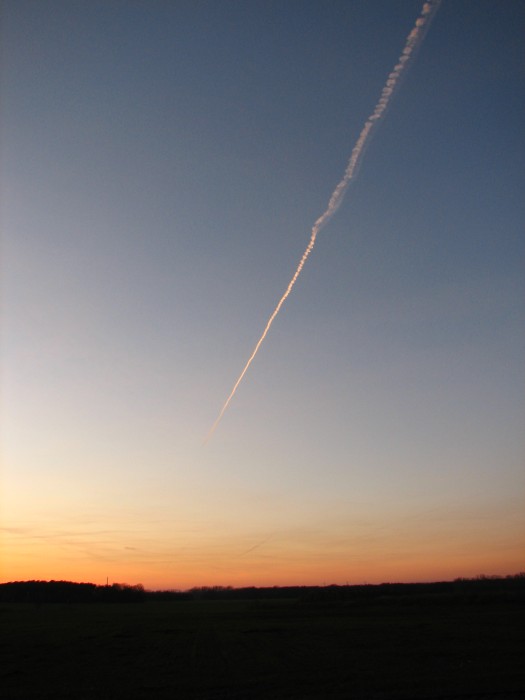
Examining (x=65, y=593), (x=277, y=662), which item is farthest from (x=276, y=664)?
(x=65, y=593)

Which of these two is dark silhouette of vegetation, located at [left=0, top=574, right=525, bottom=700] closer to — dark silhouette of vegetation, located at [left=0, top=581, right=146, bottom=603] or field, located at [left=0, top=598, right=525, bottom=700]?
field, located at [left=0, top=598, right=525, bottom=700]

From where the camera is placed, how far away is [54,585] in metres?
172

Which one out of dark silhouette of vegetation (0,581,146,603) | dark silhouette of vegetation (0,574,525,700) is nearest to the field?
dark silhouette of vegetation (0,574,525,700)

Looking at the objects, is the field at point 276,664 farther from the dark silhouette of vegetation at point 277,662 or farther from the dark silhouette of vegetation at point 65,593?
the dark silhouette of vegetation at point 65,593

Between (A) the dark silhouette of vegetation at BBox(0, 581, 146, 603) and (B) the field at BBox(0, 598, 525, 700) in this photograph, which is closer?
(B) the field at BBox(0, 598, 525, 700)

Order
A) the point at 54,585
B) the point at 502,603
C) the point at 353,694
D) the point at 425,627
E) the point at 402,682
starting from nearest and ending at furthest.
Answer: the point at 353,694, the point at 402,682, the point at 425,627, the point at 502,603, the point at 54,585

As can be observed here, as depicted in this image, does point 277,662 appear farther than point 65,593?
No

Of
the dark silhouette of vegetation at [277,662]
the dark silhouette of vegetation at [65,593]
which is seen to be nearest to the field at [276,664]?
the dark silhouette of vegetation at [277,662]

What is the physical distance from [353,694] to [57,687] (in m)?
11.6

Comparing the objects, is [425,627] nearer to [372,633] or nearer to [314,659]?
[372,633]

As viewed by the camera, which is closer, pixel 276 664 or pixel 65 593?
pixel 276 664

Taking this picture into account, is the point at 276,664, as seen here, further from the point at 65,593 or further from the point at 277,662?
the point at 65,593

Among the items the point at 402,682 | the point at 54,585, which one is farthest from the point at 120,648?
→ the point at 54,585

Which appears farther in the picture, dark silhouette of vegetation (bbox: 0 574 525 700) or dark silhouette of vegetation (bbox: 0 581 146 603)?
dark silhouette of vegetation (bbox: 0 581 146 603)
